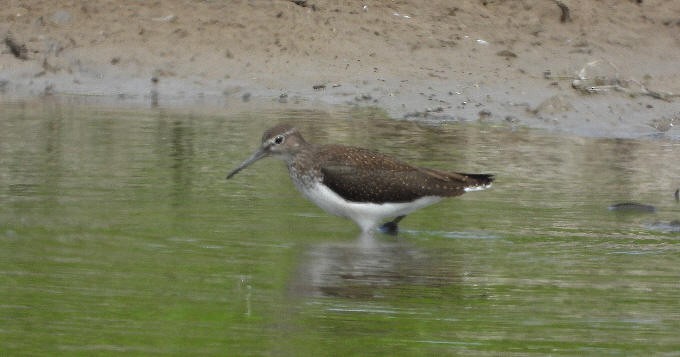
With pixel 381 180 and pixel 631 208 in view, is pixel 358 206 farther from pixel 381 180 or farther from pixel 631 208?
pixel 631 208

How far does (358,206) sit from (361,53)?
22.1 feet

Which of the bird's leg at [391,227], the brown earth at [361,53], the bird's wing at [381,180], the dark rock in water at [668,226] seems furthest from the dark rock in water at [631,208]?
the brown earth at [361,53]

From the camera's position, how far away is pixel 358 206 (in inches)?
391

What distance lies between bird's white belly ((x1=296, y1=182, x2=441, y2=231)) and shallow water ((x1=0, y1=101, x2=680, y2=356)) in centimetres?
15

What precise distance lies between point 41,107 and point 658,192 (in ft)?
21.8

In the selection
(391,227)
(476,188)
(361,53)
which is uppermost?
(476,188)

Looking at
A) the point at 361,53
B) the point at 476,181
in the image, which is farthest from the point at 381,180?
the point at 361,53

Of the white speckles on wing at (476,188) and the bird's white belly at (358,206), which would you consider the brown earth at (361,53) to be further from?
the bird's white belly at (358,206)

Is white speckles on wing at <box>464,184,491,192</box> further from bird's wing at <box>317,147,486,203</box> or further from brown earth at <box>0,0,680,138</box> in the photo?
brown earth at <box>0,0,680,138</box>

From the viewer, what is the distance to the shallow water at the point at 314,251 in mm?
6777

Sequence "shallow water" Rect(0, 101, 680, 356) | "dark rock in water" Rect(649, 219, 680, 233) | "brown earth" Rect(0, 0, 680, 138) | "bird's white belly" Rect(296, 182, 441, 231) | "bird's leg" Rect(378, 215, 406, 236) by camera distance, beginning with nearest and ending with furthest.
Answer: "shallow water" Rect(0, 101, 680, 356) → "dark rock in water" Rect(649, 219, 680, 233) → "bird's white belly" Rect(296, 182, 441, 231) → "bird's leg" Rect(378, 215, 406, 236) → "brown earth" Rect(0, 0, 680, 138)

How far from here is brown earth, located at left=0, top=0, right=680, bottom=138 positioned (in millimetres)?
15398

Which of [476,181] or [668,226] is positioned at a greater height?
[476,181]

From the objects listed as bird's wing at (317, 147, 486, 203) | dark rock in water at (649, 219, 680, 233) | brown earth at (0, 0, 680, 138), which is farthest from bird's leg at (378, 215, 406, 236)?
brown earth at (0, 0, 680, 138)
